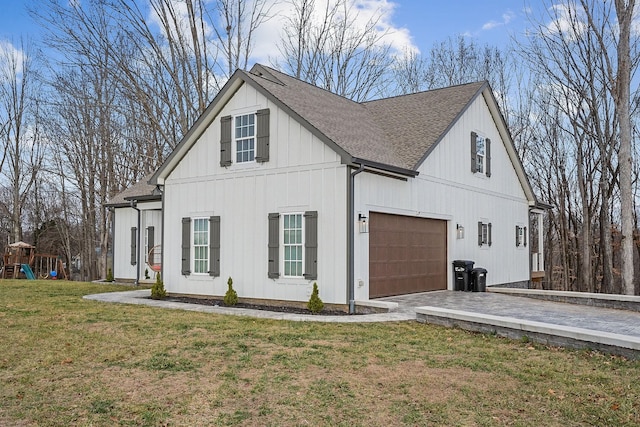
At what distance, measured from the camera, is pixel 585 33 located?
2062 centimetres

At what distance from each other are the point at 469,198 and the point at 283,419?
12905 millimetres

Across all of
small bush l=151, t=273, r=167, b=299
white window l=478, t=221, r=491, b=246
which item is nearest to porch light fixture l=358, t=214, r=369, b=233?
small bush l=151, t=273, r=167, b=299

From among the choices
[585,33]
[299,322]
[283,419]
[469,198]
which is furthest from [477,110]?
[283,419]

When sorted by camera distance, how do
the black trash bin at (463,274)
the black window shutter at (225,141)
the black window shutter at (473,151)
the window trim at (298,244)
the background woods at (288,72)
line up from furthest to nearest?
the background woods at (288,72) → the black window shutter at (473,151) → the black trash bin at (463,274) → the black window shutter at (225,141) → the window trim at (298,244)

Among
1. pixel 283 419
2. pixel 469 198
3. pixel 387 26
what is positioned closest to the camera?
pixel 283 419

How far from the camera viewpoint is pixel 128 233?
2027 cm

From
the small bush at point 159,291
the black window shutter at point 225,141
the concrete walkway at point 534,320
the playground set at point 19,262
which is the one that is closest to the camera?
the concrete walkway at point 534,320

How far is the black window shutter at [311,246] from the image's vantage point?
12031mm

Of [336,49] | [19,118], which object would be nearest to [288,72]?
[336,49]

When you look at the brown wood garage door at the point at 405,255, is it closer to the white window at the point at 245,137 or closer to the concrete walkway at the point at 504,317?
the concrete walkway at the point at 504,317

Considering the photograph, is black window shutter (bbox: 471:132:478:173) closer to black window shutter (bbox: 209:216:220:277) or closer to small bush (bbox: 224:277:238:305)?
black window shutter (bbox: 209:216:220:277)

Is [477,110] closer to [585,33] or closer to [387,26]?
[585,33]

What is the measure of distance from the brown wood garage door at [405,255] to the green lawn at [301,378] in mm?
3383

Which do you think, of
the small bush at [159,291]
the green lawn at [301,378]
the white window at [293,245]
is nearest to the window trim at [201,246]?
the small bush at [159,291]
